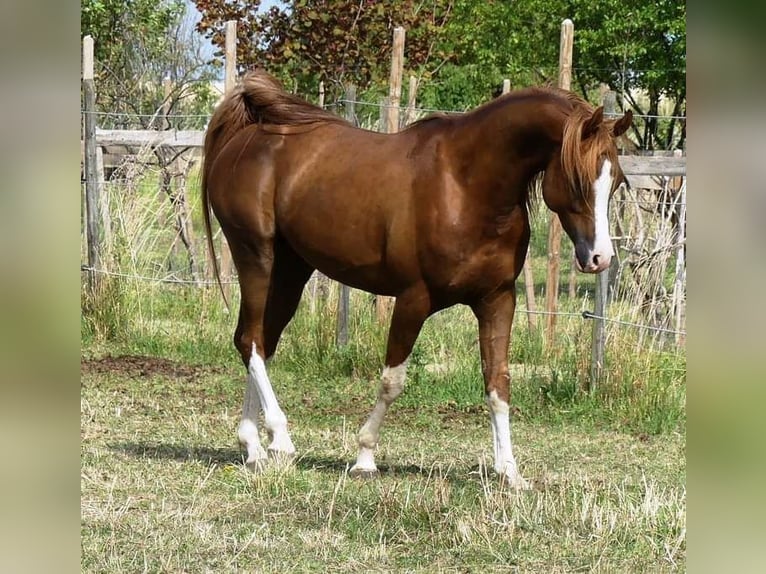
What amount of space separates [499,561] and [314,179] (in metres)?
2.57

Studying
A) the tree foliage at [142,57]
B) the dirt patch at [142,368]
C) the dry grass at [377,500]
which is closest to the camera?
the dry grass at [377,500]

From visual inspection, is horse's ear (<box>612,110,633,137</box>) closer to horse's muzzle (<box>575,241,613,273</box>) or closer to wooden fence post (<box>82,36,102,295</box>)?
horse's muzzle (<box>575,241,613,273</box>)

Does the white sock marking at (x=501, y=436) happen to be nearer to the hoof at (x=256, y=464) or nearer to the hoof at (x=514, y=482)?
the hoof at (x=514, y=482)

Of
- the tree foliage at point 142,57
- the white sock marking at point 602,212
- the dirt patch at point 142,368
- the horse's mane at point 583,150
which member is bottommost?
the dirt patch at point 142,368

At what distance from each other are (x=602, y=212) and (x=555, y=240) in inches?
126

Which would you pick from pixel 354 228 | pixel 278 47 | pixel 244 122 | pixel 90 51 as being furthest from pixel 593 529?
pixel 278 47

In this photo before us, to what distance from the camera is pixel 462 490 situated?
16.0 ft

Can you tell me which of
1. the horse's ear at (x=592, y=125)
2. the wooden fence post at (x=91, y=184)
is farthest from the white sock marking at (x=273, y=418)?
the wooden fence post at (x=91, y=184)

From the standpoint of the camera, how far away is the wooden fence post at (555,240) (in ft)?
25.2

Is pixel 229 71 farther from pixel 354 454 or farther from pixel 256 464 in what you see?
pixel 256 464

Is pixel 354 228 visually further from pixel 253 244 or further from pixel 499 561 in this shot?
pixel 499 561

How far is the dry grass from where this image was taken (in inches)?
156

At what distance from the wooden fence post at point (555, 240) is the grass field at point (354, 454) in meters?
0.22
